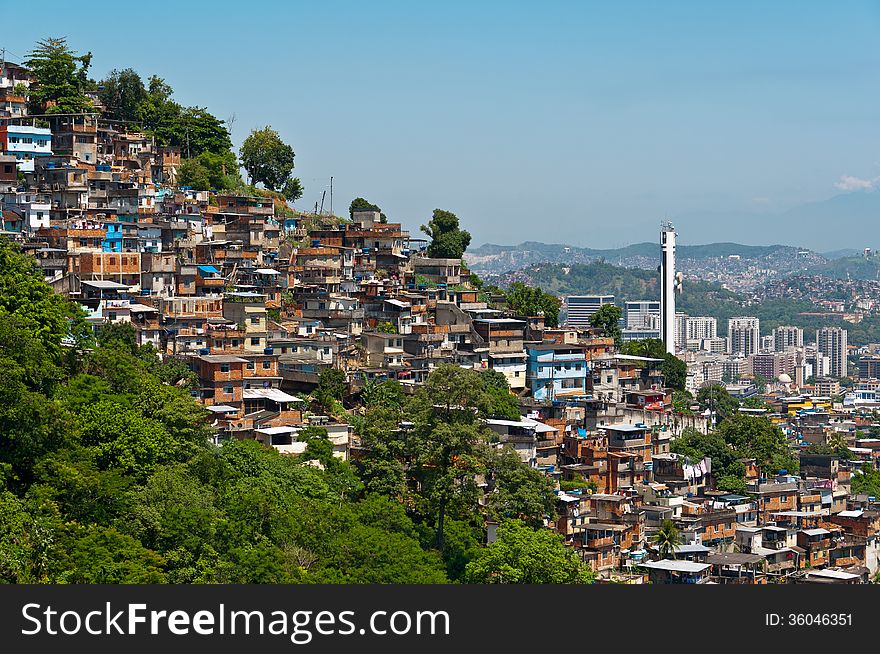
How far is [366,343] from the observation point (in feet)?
80.9

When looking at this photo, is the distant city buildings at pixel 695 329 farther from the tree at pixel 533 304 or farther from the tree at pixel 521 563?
the tree at pixel 521 563

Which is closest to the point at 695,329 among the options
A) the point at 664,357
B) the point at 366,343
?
the point at 664,357

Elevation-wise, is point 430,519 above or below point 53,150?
below

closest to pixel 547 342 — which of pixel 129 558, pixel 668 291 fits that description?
pixel 129 558

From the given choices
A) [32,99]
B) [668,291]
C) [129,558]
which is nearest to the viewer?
[129,558]

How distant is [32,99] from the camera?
28.3m

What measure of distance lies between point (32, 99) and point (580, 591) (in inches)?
844

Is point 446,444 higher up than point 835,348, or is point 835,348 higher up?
point 446,444

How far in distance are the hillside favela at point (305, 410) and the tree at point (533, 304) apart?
0.08 meters

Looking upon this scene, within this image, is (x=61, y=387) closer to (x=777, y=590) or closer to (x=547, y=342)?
(x=777, y=590)

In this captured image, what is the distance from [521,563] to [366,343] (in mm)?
8742

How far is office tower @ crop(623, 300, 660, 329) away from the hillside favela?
3030 inches

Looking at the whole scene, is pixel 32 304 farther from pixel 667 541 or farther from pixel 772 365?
pixel 772 365

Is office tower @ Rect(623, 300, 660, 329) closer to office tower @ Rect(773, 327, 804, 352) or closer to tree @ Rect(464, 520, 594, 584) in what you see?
office tower @ Rect(773, 327, 804, 352)
